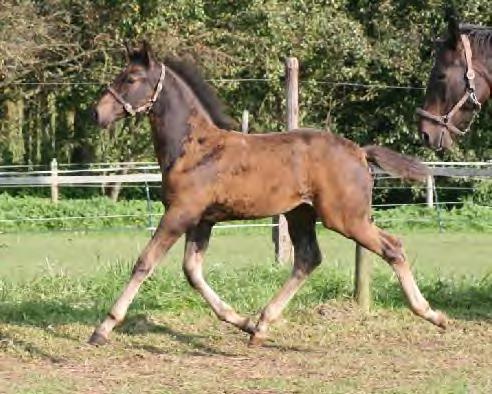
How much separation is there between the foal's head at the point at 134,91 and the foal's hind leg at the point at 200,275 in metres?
0.98

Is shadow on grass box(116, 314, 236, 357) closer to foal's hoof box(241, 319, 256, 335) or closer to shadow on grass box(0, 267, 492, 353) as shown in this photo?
shadow on grass box(0, 267, 492, 353)

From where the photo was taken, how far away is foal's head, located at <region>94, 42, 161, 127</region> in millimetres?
7570

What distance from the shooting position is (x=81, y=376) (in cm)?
642

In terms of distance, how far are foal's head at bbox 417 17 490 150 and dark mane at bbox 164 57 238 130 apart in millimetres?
1445

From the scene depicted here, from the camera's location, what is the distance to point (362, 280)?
872 centimetres

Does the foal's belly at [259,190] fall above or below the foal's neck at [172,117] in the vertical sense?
below

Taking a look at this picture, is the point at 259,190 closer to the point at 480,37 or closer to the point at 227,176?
the point at 227,176

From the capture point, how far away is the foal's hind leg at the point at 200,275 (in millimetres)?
7504

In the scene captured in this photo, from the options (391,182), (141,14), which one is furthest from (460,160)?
(141,14)

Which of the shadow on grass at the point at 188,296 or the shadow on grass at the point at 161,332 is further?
the shadow on grass at the point at 188,296

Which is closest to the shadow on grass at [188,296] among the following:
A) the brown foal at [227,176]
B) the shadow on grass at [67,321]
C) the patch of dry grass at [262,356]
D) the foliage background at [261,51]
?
the shadow on grass at [67,321]

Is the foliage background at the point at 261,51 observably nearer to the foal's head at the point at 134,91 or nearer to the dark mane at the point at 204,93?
the dark mane at the point at 204,93

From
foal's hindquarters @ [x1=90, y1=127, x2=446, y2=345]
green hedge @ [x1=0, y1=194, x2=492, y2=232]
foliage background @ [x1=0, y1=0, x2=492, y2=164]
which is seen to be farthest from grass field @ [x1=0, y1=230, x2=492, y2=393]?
foliage background @ [x1=0, y1=0, x2=492, y2=164]

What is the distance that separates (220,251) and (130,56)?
9054mm
